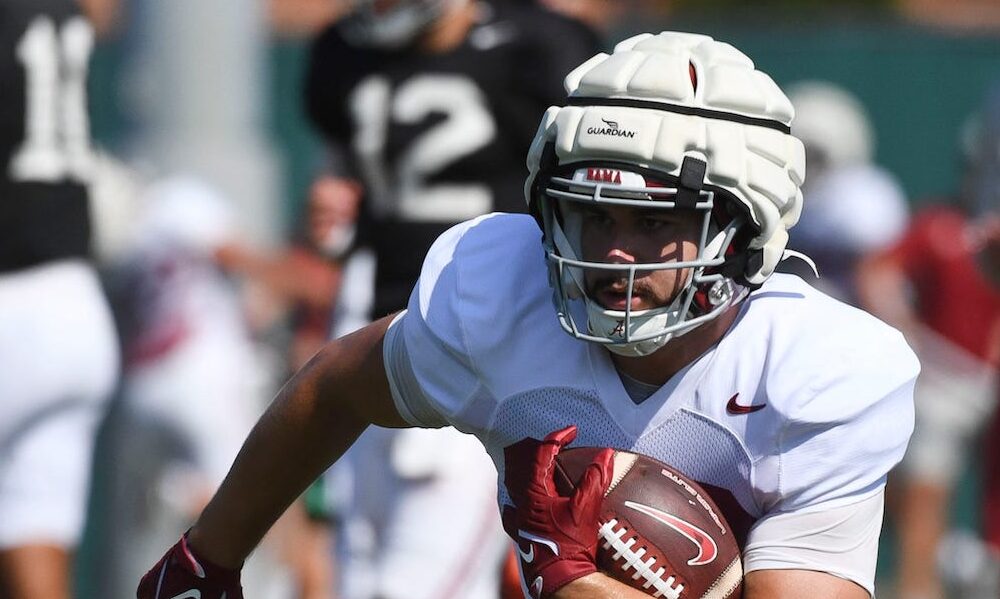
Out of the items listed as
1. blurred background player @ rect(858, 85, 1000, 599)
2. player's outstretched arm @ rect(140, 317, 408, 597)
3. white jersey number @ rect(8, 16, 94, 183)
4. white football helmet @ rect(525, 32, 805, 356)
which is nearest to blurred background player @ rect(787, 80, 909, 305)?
blurred background player @ rect(858, 85, 1000, 599)

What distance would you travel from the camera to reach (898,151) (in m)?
9.33

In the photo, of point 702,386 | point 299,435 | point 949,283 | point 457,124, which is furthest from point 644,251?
point 949,283

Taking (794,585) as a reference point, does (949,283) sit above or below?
below

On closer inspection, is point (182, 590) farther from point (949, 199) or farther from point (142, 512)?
point (949, 199)

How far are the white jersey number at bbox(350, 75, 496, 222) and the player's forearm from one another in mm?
1993

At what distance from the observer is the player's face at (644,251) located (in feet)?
9.69

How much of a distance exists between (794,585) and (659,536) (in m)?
0.21

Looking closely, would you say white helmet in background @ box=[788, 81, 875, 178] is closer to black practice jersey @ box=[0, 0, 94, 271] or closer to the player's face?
black practice jersey @ box=[0, 0, 94, 271]

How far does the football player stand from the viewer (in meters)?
2.92

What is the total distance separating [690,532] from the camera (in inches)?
115

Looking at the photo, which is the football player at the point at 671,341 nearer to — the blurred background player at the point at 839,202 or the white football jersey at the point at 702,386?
the white football jersey at the point at 702,386

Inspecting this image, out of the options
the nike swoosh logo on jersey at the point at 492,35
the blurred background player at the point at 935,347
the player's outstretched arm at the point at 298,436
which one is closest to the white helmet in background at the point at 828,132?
the blurred background player at the point at 935,347

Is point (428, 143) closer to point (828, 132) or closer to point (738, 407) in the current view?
point (738, 407)

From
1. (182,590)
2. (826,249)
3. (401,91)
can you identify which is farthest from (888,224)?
(182,590)
